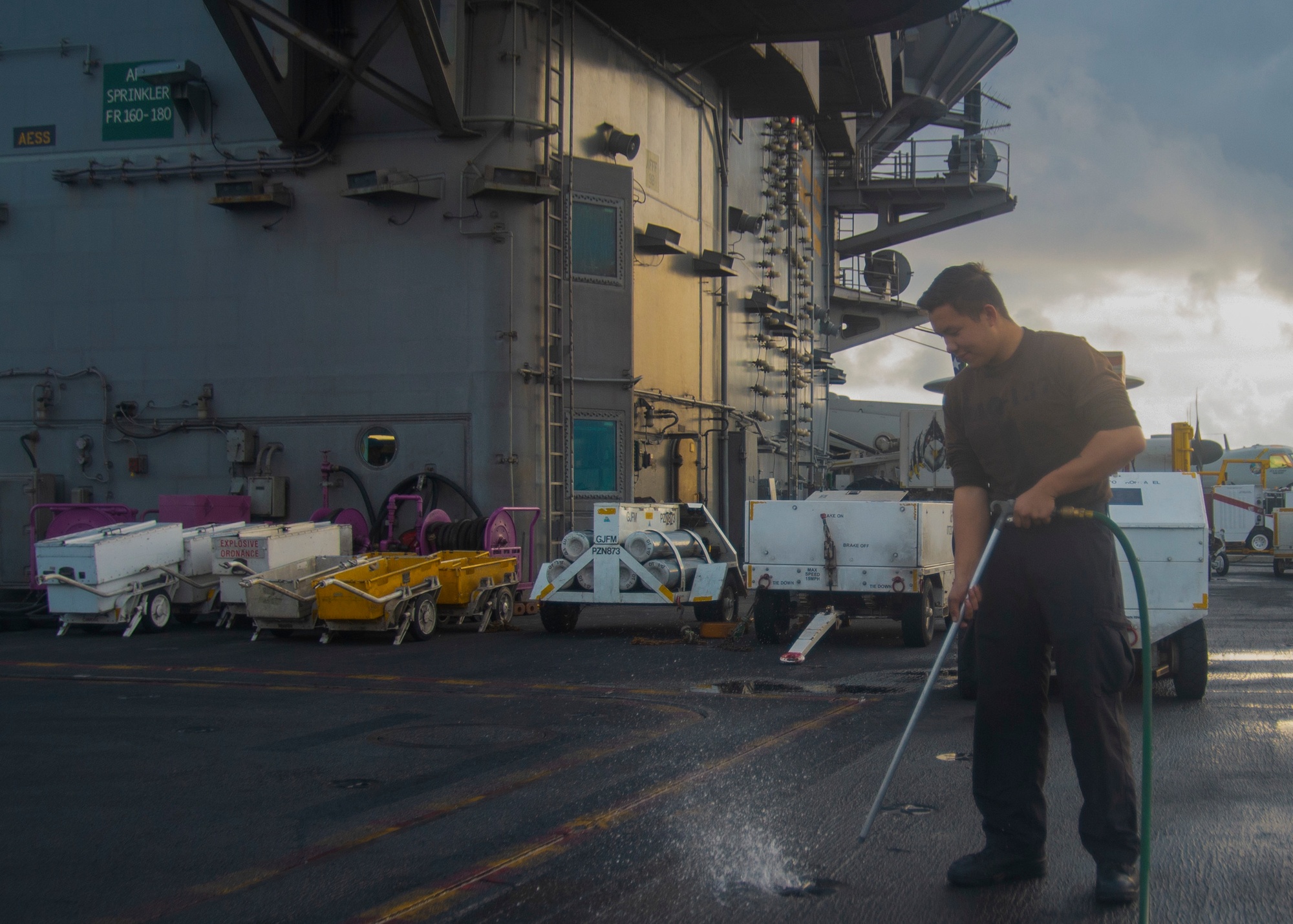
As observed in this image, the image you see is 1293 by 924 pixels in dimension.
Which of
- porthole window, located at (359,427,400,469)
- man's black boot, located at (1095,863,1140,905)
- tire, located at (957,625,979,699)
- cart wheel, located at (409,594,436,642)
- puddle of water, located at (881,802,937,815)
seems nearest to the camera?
man's black boot, located at (1095,863,1140,905)

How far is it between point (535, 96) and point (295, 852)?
1702 cm

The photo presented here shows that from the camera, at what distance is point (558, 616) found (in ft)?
48.0

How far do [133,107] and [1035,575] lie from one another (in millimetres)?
20908

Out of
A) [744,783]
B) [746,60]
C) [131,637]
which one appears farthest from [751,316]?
[744,783]

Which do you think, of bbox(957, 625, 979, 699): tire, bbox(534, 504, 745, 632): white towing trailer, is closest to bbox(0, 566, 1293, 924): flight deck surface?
bbox(957, 625, 979, 699): tire

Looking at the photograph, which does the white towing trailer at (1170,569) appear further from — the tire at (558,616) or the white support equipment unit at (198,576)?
the white support equipment unit at (198,576)

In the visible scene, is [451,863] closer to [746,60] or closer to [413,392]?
[413,392]

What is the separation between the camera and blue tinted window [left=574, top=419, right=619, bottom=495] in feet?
68.4

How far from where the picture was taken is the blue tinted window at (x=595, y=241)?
822 inches

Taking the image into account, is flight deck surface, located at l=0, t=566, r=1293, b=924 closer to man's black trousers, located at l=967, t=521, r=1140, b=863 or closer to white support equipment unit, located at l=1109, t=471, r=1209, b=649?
man's black trousers, located at l=967, t=521, r=1140, b=863

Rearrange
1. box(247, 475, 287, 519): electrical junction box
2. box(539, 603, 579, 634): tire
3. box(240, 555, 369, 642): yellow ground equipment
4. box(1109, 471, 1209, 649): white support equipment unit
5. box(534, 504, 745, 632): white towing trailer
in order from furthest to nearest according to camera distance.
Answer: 1. box(247, 475, 287, 519): electrical junction box
2. box(539, 603, 579, 634): tire
3. box(534, 504, 745, 632): white towing trailer
4. box(240, 555, 369, 642): yellow ground equipment
5. box(1109, 471, 1209, 649): white support equipment unit

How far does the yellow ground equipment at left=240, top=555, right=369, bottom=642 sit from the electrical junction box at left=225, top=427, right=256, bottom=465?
6.43 metres

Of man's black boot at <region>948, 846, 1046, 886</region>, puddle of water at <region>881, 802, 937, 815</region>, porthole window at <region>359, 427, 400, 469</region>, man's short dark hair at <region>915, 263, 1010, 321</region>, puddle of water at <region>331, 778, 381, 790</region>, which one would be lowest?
puddle of water at <region>331, 778, 381, 790</region>

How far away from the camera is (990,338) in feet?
14.4
